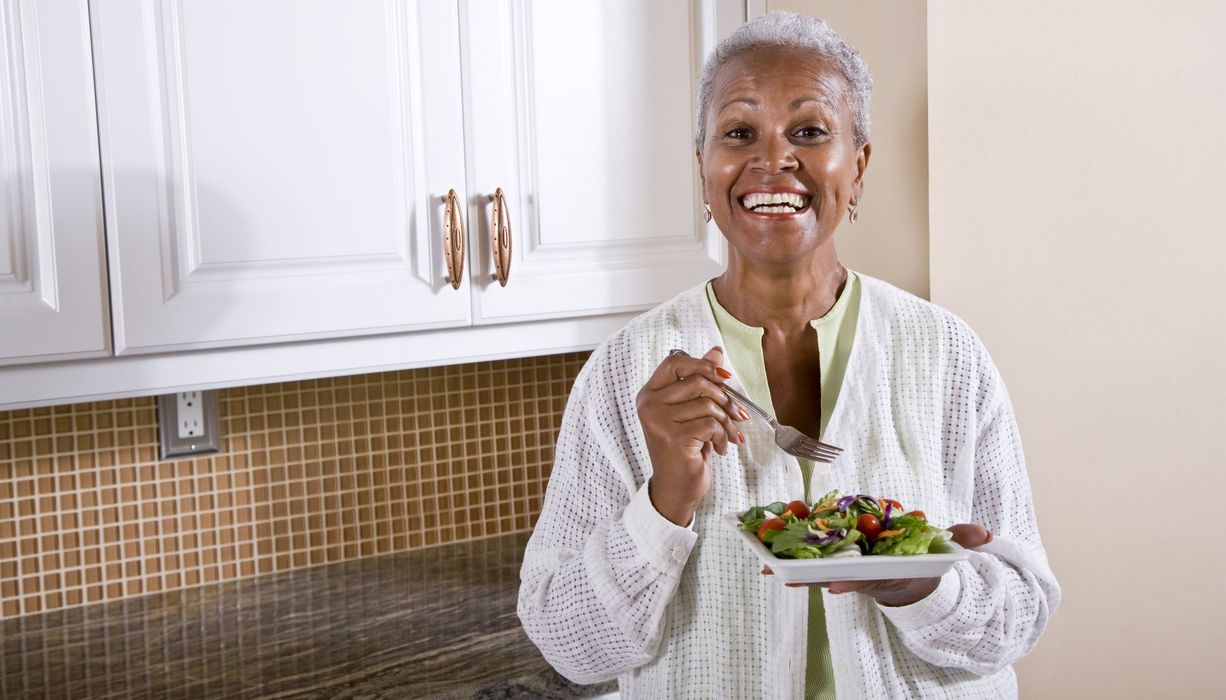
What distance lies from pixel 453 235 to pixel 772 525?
0.77 metres

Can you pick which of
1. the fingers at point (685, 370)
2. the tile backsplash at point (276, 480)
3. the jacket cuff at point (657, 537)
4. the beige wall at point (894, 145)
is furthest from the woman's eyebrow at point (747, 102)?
the tile backsplash at point (276, 480)

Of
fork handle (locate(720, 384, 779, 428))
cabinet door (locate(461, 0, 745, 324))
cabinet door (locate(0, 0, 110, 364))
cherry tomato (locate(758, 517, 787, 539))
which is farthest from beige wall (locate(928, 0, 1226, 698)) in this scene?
→ cabinet door (locate(0, 0, 110, 364))

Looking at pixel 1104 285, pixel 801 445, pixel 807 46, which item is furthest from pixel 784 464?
pixel 1104 285

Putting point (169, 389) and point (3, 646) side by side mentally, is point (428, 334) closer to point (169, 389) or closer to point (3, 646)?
point (169, 389)

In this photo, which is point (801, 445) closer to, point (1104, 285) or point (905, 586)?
point (905, 586)

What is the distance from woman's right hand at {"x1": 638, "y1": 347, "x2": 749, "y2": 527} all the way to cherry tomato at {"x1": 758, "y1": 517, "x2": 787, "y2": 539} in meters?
0.07

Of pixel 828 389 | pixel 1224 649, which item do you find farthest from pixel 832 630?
pixel 1224 649

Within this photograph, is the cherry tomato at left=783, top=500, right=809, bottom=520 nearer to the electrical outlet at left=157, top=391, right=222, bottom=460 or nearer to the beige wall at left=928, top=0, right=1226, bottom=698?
the beige wall at left=928, top=0, right=1226, bottom=698

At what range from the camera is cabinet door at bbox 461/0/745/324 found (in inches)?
61.4

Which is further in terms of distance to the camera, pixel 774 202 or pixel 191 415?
pixel 191 415

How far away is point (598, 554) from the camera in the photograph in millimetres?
1007

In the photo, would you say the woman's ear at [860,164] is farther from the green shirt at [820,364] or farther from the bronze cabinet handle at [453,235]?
the bronze cabinet handle at [453,235]

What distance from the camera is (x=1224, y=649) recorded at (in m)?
1.62

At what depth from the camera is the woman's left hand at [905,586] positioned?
0.92 metres
